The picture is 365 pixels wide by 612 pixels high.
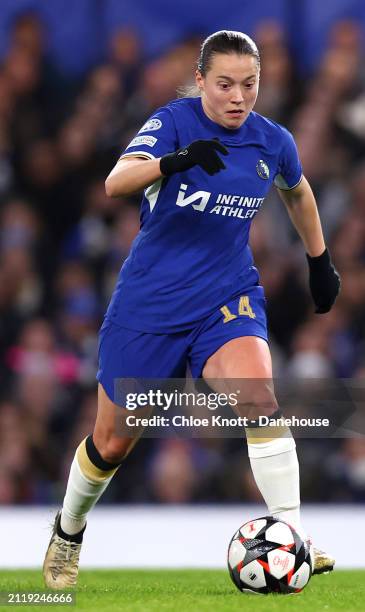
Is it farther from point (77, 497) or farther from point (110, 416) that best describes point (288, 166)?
point (77, 497)

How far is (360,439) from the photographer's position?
8594 millimetres

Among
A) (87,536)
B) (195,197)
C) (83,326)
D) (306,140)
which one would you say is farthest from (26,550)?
(306,140)

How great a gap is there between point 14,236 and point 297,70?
2.38 meters

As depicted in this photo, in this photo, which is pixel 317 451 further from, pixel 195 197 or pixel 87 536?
pixel 195 197

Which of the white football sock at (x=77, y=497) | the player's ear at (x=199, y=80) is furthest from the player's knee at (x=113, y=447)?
the player's ear at (x=199, y=80)

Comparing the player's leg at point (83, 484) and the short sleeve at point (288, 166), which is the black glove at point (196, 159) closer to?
the short sleeve at point (288, 166)

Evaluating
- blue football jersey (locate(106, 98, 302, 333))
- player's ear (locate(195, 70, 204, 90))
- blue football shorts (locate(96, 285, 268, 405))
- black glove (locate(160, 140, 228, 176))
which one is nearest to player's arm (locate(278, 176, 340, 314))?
blue football jersey (locate(106, 98, 302, 333))

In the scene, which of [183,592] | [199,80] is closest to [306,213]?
[199,80]

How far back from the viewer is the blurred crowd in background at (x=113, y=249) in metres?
8.70

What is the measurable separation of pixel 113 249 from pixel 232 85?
14.2ft

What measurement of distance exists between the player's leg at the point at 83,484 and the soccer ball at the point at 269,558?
60 centimetres

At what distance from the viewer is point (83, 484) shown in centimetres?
519

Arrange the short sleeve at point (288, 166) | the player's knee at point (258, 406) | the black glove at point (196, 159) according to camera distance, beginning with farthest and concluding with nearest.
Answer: the short sleeve at point (288, 166)
the player's knee at point (258, 406)
the black glove at point (196, 159)

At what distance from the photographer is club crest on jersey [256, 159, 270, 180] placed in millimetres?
5023
